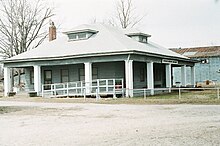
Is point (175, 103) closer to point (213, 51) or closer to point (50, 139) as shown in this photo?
point (50, 139)

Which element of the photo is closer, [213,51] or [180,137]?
[180,137]

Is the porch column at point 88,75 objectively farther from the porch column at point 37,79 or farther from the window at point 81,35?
the porch column at point 37,79

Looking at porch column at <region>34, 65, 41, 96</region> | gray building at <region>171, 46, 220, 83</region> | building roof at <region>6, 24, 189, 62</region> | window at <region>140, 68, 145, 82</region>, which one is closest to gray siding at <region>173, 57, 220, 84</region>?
gray building at <region>171, 46, 220, 83</region>

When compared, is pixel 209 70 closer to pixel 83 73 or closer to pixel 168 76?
pixel 168 76

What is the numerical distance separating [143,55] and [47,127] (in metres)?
18.5

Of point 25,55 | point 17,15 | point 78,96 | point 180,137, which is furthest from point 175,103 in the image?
point 17,15

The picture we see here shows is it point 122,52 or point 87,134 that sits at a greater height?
point 122,52

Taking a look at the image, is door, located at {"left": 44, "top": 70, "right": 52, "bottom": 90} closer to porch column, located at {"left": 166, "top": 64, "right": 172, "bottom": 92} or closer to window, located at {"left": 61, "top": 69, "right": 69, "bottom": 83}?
window, located at {"left": 61, "top": 69, "right": 69, "bottom": 83}

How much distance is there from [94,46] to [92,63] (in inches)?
60.6

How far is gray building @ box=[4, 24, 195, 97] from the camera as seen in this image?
100 feet

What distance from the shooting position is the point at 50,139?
10898mm

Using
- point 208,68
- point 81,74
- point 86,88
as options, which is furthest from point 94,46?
point 208,68

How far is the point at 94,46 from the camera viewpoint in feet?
108

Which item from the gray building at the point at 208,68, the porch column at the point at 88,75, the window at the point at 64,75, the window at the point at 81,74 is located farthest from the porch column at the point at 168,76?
the gray building at the point at 208,68
